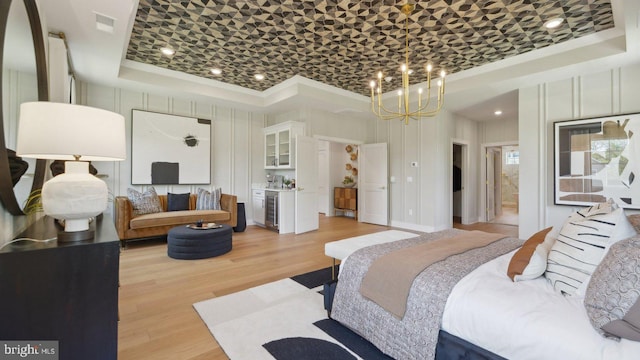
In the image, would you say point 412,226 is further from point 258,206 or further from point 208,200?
point 208,200

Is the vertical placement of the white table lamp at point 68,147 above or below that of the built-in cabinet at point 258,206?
above

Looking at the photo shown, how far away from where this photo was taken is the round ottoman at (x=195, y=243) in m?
3.72

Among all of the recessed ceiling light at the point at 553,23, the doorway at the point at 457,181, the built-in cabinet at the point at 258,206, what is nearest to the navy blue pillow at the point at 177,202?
the built-in cabinet at the point at 258,206

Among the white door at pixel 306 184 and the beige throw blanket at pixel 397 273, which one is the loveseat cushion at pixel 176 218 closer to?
the white door at pixel 306 184

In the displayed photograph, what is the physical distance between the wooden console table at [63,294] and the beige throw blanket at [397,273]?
4.68 ft

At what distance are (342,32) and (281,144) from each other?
3.08 metres

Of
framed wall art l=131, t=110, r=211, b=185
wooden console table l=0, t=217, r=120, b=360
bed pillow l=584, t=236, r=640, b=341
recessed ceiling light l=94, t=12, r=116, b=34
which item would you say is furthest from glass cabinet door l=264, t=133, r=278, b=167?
bed pillow l=584, t=236, r=640, b=341

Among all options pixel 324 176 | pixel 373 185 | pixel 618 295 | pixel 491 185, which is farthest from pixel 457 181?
pixel 618 295

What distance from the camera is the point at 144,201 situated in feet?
15.4

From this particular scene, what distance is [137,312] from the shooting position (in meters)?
2.34

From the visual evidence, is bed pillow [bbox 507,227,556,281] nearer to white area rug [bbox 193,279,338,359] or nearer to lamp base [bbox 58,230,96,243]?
white area rug [bbox 193,279,338,359]

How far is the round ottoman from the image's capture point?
12.2 ft

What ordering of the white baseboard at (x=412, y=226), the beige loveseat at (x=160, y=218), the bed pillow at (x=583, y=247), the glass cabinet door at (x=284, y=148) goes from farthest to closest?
the glass cabinet door at (x=284, y=148), the white baseboard at (x=412, y=226), the beige loveseat at (x=160, y=218), the bed pillow at (x=583, y=247)

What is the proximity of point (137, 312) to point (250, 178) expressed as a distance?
4.31 m
